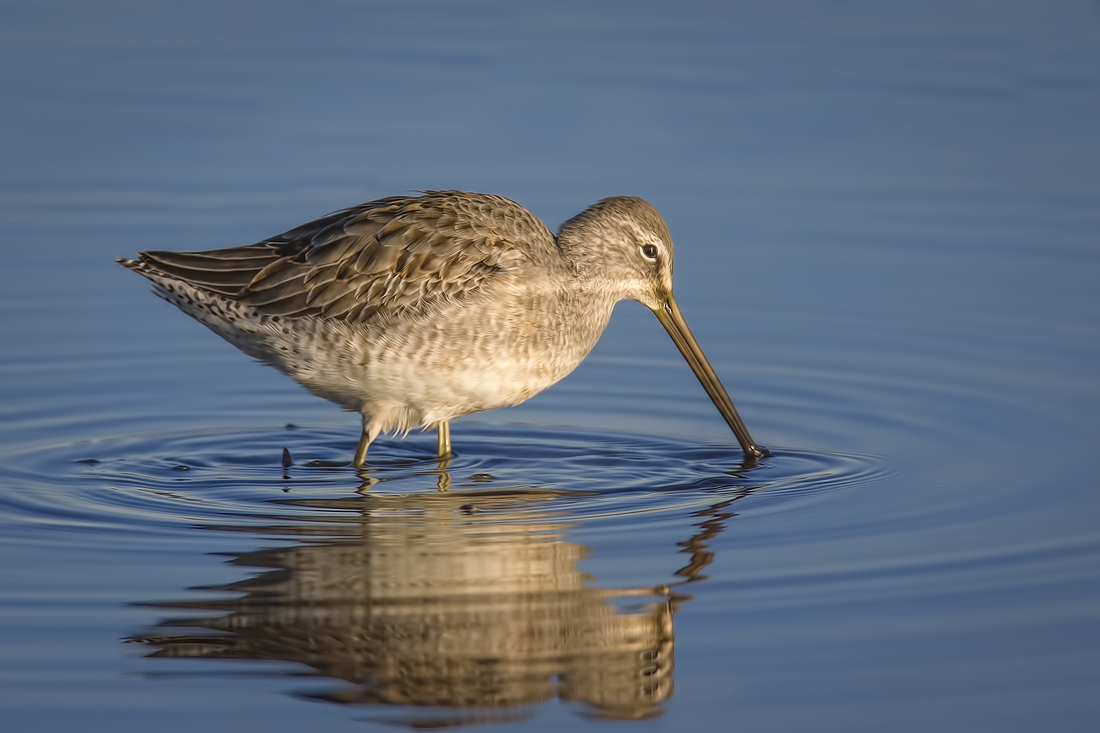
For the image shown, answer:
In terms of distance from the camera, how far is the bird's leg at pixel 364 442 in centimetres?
759

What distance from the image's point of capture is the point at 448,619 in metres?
5.52

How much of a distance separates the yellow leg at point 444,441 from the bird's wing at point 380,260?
0.71 meters

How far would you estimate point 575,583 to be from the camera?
5.90 metres

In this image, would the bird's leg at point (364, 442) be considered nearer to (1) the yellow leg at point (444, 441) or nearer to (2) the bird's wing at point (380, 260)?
(1) the yellow leg at point (444, 441)

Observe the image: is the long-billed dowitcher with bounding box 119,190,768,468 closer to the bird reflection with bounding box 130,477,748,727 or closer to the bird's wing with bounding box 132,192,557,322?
the bird's wing with bounding box 132,192,557,322

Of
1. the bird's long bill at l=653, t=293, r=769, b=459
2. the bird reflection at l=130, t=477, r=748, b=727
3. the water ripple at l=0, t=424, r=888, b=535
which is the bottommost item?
the bird reflection at l=130, t=477, r=748, b=727

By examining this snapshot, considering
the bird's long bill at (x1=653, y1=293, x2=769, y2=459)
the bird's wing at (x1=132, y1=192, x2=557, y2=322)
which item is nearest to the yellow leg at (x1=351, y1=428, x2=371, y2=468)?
the bird's wing at (x1=132, y1=192, x2=557, y2=322)

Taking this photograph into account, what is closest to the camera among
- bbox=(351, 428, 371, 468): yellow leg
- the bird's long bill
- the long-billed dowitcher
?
the long-billed dowitcher

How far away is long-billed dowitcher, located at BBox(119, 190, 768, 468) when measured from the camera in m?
7.40

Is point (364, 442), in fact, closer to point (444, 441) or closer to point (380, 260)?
point (444, 441)

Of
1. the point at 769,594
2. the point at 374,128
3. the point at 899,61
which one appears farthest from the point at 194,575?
the point at 899,61

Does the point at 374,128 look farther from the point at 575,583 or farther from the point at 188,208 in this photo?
the point at 575,583

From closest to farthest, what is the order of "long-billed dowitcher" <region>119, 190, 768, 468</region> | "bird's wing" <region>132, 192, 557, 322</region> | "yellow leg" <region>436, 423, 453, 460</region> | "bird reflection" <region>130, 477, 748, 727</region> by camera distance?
"bird reflection" <region>130, 477, 748, 727</region> → "long-billed dowitcher" <region>119, 190, 768, 468</region> → "bird's wing" <region>132, 192, 557, 322</region> → "yellow leg" <region>436, 423, 453, 460</region>

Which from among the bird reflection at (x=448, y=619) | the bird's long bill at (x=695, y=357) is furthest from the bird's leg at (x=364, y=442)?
the bird's long bill at (x=695, y=357)
